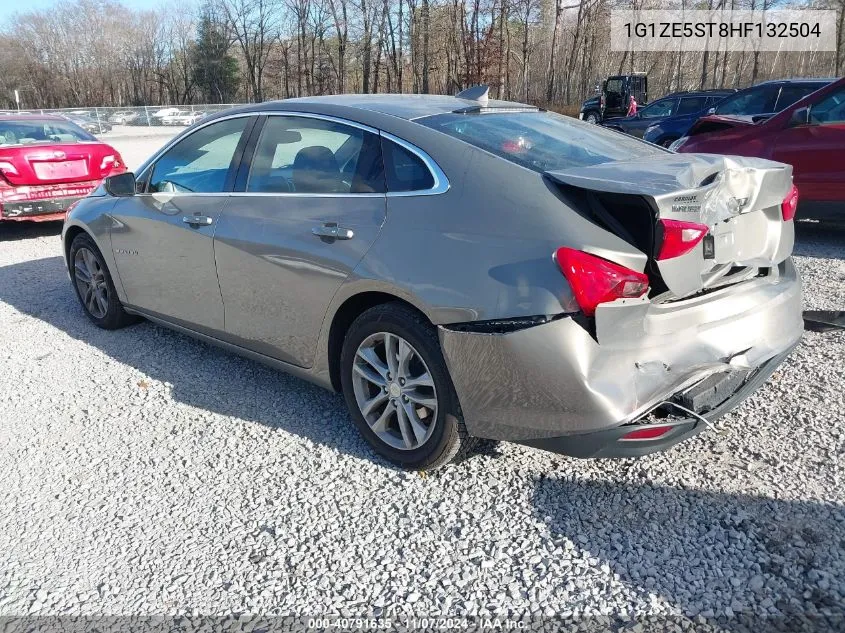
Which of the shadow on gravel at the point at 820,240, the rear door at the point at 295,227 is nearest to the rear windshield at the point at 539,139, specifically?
the rear door at the point at 295,227

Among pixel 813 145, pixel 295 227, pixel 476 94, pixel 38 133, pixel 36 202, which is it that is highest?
pixel 476 94

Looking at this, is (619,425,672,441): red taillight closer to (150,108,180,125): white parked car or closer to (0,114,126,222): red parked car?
(0,114,126,222): red parked car

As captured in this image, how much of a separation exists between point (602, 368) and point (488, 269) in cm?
55

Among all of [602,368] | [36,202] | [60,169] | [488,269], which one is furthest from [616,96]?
[602,368]

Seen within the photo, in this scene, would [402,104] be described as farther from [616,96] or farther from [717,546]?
[616,96]

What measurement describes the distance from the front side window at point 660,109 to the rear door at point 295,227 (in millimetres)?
15907

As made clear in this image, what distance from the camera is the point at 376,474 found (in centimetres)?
317

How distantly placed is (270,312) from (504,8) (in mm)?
53447

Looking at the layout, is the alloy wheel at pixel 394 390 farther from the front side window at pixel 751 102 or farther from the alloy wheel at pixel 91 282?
the front side window at pixel 751 102

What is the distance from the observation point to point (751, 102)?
1107cm

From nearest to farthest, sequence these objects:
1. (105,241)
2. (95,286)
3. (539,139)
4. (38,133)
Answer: (539,139) < (105,241) < (95,286) < (38,133)

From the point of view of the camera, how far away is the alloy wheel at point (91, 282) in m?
5.13

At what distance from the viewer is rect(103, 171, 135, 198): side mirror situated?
4539mm

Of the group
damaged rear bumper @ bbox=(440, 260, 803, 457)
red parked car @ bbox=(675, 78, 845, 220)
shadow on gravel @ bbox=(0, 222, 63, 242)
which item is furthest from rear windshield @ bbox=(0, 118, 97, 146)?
red parked car @ bbox=(675, 78, 845, 220)
